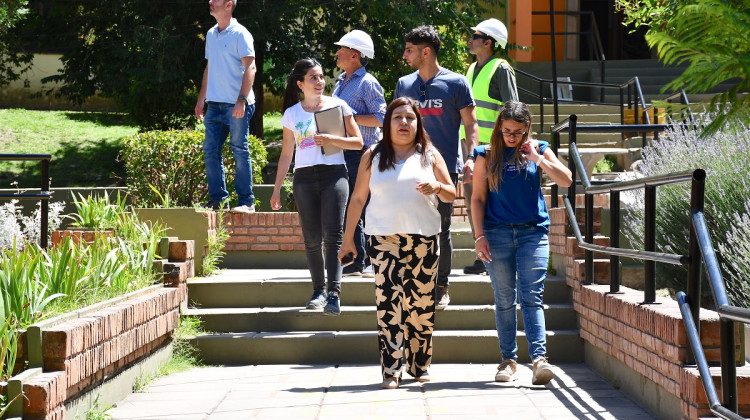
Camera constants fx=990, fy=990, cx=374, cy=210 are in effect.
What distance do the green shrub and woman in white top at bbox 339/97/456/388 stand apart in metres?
3.72

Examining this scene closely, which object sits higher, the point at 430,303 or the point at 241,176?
the point at 241,176

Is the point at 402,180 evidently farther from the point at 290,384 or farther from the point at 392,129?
the point at 290,384

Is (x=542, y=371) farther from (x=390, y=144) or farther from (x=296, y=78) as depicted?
(x=296, y=78)

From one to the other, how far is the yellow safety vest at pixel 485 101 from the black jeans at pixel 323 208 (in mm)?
1328

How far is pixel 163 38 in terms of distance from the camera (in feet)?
54.1

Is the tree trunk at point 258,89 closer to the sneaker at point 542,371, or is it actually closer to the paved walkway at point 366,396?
the paved walkway at point 366,396

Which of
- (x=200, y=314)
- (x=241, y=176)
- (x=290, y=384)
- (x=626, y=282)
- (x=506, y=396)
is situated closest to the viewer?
(x=506, y=396)

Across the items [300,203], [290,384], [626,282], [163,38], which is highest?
[163,38]

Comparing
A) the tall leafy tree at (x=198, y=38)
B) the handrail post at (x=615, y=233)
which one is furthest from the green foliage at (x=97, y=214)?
the tall leafy tree at (x=198, y=38)

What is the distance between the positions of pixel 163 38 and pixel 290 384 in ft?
36.1

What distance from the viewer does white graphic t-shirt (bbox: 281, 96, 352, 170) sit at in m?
7.34

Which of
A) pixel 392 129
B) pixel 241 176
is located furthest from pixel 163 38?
pixel 392 129

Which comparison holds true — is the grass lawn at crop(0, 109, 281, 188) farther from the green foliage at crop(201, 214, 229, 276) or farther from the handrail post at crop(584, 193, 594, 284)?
the handrail post at crop(584, 193, 594, 284)

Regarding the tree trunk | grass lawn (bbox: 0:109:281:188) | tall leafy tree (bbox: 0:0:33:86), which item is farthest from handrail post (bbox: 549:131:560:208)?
tall leafy tree (bbox: 0:0:33:86)
